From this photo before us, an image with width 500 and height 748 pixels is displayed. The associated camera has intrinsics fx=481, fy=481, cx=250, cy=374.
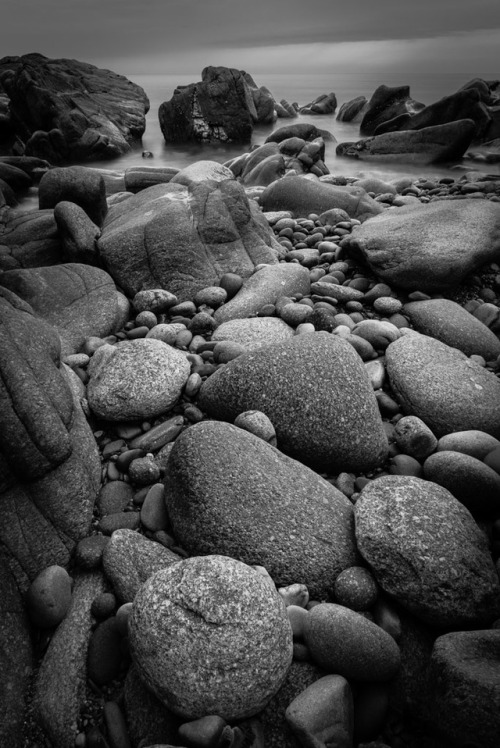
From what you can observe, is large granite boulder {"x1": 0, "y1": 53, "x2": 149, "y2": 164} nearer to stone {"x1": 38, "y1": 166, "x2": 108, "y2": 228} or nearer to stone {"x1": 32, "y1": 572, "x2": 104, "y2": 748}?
stone {"x1": 38, "y1": 166, "x2": 108, "y2": 228}

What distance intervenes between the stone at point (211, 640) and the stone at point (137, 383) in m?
1.53

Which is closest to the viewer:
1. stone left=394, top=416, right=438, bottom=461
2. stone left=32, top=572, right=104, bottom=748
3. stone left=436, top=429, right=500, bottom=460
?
stone left=32, top=572, right=104, bottom=748

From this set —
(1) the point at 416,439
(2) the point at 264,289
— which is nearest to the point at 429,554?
(1) the point at 416,439

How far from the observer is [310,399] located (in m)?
3.26

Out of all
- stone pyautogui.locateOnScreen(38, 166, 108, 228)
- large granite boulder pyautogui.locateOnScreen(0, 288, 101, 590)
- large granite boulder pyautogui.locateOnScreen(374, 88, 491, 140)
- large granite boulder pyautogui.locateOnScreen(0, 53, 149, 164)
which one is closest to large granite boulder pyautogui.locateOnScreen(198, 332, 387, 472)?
large granite boulder pyautogui.locateOnScreen(0, 288, 101, 590)

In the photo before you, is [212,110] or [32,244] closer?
[32,244]

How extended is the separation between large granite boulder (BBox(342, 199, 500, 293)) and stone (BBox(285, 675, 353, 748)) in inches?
158

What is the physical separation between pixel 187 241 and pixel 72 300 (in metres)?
1.50

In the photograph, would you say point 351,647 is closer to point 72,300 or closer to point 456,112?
point 72,300

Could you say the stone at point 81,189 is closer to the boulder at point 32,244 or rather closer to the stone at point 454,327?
the boulder at point 32,244

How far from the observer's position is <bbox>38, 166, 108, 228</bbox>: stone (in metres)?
6.27

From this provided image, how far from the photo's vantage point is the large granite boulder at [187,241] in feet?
17.6

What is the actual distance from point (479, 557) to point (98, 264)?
4825 millimetres

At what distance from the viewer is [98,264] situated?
18.3 feet
